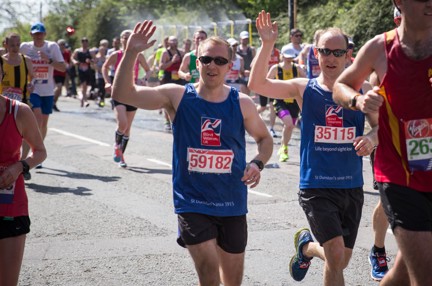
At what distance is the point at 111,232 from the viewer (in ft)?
29.0

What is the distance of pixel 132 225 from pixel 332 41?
3.63 m

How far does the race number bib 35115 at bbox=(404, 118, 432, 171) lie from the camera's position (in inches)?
177

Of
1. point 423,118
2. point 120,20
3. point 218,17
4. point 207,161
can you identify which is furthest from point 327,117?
point 120,20

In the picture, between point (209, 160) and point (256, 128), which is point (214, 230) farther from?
point (256, 128)

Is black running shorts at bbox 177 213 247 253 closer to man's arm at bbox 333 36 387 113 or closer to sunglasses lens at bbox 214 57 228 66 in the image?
sunglasses lens at bbox 214 57 228 66

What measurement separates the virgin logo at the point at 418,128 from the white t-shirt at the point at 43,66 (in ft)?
31.2

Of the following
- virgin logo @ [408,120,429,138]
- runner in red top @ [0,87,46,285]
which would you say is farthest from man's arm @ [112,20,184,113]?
virgin logo @ [408,120,429,138]

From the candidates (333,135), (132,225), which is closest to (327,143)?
(333,135)

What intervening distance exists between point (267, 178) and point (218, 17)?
113ft

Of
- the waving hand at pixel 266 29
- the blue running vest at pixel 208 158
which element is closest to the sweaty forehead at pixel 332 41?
the waving hand at pixel 266 29

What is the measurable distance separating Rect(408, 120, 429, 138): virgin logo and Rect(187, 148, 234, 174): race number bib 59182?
1.40 m

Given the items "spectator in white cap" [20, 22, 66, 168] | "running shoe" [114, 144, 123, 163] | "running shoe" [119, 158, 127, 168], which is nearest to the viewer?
"spectator in white cap" [20, 22, 66, 168]

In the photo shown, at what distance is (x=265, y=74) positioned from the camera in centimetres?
621

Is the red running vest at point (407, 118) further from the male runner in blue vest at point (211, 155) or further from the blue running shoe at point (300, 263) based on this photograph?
the blue running shoe at point (300, 263)
